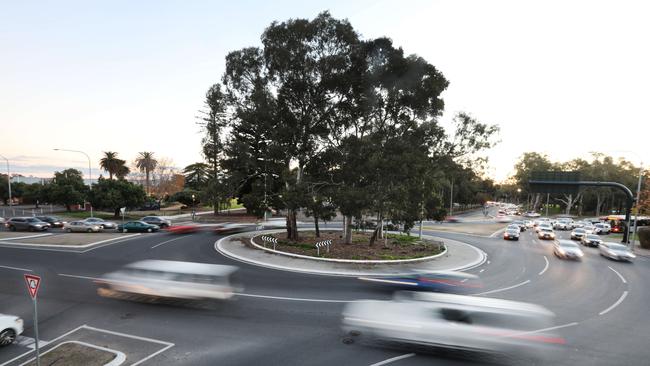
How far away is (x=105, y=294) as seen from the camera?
42.6 ft

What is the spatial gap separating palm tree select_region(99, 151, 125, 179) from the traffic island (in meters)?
66.7

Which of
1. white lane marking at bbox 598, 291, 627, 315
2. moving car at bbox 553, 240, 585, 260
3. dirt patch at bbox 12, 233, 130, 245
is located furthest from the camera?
dirt patch at bbox 12, 233, 130, 245

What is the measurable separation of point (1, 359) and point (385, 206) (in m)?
17.5

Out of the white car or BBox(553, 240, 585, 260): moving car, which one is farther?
BBox(553, 240, 585, 260): moving car

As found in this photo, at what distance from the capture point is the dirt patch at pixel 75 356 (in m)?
8.03

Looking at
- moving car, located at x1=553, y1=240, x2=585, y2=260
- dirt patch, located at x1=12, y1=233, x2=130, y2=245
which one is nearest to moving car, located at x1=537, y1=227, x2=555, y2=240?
moving car, located at x1=553, y1=240, x2=585, y2=260

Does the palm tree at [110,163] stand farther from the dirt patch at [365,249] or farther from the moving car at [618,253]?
the moving car at [618,253]

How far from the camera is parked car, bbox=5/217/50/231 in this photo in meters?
31.7

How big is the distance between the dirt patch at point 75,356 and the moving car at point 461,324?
24.6 ft

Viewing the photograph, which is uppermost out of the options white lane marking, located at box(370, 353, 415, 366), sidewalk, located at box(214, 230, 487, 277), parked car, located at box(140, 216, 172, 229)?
parked car, located at box(140, 216, 172, 229)

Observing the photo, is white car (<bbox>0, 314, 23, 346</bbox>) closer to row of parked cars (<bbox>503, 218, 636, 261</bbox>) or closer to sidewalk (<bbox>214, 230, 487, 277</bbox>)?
sidewalk (<bbox>214, 230, 487, 277</bbox>)

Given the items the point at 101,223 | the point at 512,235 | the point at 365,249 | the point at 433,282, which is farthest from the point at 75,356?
the point at 512,235

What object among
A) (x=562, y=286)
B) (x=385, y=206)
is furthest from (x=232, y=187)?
(x=562, y=286)

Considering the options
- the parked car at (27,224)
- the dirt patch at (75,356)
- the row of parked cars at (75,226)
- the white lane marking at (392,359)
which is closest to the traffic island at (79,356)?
the dirt patch at (75,356)
